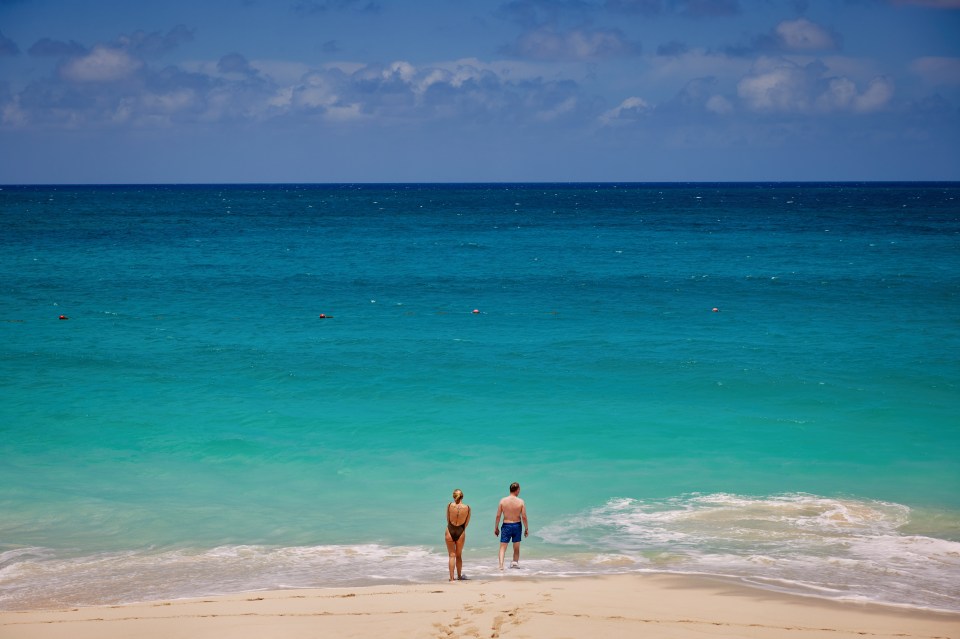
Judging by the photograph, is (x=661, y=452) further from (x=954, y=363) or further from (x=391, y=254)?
(x=391, y=254)

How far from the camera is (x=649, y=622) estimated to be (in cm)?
1144

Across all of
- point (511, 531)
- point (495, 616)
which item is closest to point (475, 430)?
point (511, 531)

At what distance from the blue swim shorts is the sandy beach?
1.04 meters

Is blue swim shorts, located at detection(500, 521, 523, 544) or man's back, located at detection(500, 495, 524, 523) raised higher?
man's back, located at detection(500, 495, 524, 523)

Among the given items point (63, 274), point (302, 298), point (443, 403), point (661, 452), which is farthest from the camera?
point (63, 274)

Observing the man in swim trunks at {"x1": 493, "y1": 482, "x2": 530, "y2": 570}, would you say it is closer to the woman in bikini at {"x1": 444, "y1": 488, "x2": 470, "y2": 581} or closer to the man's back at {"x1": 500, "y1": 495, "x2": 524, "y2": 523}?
the man's back at {"x1": 500, "y1": 495, "x2": 524, "y2": 523}

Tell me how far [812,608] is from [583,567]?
3409mm

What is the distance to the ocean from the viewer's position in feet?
48.4

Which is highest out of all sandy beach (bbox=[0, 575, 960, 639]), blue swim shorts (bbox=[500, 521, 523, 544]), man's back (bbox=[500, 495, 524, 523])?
man's back (bbox=[500, 495, 524, 523])

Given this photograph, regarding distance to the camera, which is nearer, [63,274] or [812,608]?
[812,608]

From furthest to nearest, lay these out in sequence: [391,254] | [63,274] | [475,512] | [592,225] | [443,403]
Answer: [592,225] → [391,254] → [63,274] → [443,403] → [475,512]

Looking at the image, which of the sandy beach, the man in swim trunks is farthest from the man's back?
the sandy beach

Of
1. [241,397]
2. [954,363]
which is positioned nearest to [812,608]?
[241,397]

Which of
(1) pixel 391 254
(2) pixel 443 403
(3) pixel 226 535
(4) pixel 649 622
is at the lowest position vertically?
(4) pixel 649 622
